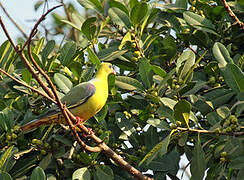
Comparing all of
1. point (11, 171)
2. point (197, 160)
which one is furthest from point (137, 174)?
point (11, 171)

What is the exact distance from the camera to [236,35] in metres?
3.28

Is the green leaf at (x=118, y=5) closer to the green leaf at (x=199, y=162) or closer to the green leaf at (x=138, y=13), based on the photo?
the green leaf at (x=138, y=13)

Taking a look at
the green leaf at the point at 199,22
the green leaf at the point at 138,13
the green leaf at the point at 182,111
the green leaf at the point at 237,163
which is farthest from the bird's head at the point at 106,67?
the green leaf at the point at 237,163

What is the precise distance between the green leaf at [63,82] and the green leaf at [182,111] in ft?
3.07

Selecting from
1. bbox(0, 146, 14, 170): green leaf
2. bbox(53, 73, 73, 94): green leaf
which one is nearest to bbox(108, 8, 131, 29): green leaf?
bbox(53, 73, 73, 94): green leaf

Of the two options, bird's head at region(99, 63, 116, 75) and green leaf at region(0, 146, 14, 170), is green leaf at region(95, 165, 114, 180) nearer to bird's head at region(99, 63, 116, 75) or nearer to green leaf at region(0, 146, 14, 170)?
green leaf at region(0, 146, 14, 170)

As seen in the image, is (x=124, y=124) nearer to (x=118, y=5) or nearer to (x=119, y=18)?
(x=119, y=18)

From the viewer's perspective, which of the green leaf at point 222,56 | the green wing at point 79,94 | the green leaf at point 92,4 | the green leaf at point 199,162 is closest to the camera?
the green leaf at point 199,162

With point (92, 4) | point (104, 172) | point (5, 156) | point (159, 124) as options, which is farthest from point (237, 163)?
point (92, 4)

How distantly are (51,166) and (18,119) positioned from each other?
0.52m

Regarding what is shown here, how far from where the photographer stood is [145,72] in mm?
3039

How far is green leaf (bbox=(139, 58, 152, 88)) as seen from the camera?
3.02 meters

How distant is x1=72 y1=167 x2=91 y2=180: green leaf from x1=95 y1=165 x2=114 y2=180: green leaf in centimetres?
6

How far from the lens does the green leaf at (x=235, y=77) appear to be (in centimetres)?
266
